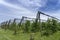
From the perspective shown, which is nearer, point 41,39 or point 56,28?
point 41,39

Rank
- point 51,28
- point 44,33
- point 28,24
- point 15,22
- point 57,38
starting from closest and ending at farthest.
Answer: point 57,38, point 44,33, point 51,28, point 28,24, point 15,22

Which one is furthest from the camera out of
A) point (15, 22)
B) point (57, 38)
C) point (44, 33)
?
point (15, 22)

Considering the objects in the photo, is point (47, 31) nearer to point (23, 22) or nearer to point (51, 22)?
point (51, 22)

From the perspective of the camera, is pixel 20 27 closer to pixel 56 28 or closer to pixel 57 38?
pixel 56 28

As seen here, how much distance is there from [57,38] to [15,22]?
2066 centimetres

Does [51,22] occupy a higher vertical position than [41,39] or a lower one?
higher

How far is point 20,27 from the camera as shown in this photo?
113ft

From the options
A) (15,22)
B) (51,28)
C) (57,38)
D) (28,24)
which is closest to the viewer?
(57,38)

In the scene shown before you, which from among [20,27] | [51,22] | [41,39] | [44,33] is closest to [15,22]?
[20,27]

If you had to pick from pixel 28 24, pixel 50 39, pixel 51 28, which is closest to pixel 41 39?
pixel 50 39

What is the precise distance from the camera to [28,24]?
33.2 metres

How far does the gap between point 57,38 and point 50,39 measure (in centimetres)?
75

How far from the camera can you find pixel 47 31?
75.3 ft

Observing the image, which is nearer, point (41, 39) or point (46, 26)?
point (41, 39)
